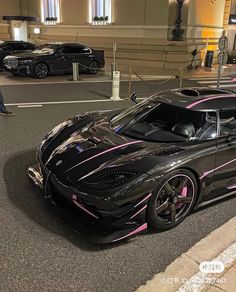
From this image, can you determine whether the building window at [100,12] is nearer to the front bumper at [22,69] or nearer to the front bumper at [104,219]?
the front bumper at [22,69]

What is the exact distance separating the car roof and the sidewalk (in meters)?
1.52

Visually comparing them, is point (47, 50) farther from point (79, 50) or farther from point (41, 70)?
point (79, 50)

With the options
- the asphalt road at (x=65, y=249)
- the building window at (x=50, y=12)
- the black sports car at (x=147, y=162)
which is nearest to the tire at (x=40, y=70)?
the asphalt road at (x=65, y=249)

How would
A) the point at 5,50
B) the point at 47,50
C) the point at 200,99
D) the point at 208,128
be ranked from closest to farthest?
1. the point at 208,128
2. the point at 200,99
3. the point at 47,50
4. the point at 5,50

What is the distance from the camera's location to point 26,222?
12.3 feet

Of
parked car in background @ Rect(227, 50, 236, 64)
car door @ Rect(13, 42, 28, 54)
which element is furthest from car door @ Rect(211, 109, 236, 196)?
parked car in background @ Rect(227, 50, 236, 64)

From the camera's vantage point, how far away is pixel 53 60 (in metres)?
16.1

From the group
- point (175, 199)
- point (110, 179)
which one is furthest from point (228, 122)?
point (110, 179)

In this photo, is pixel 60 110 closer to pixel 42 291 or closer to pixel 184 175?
pixel 184 175

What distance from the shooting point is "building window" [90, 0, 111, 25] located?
25.2 meters

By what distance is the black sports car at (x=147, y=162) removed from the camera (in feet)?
10.8

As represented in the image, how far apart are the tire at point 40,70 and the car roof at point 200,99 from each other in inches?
471

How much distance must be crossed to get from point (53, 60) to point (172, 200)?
1373 centimetres

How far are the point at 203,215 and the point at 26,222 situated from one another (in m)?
1.98
